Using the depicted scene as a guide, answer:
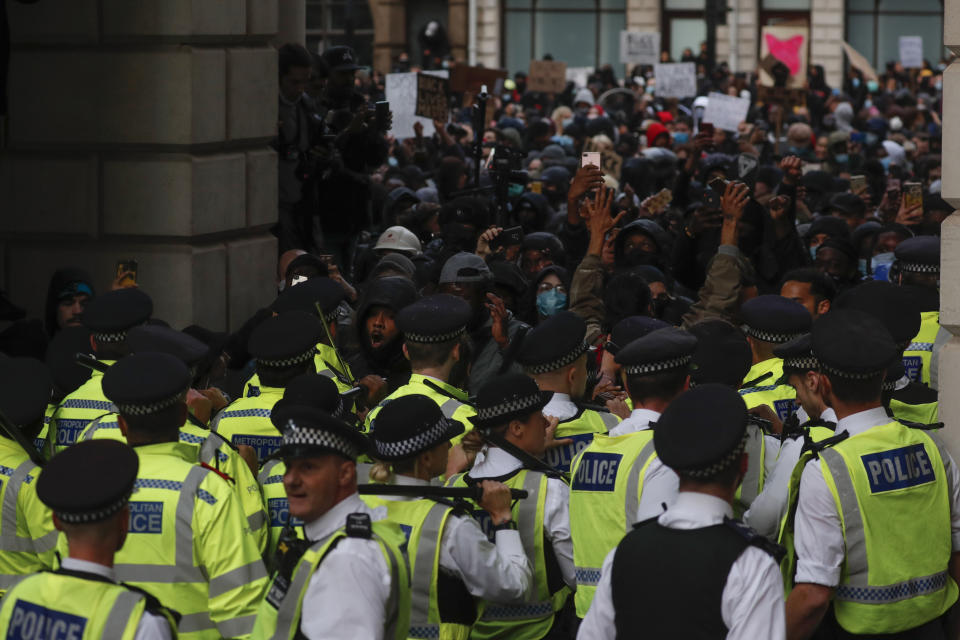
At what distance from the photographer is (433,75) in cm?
1483

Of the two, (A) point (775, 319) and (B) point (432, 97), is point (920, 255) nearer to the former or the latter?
(A) point (775, 319)

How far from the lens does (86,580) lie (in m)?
3.89

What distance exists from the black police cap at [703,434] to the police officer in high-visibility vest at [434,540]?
76cm

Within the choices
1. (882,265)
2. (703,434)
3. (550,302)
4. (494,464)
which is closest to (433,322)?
(494,464)

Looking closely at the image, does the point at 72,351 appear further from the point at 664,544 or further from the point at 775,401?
the point at 664,544

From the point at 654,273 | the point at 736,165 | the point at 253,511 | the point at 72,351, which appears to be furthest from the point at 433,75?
the point at 253,511

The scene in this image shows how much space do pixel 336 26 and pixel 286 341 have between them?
125 feet

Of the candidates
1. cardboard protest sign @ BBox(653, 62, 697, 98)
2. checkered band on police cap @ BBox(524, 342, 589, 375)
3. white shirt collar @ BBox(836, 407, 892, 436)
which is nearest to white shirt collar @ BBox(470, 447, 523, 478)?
checkered band on police cap @ BBox(524, 342, 589, 375)

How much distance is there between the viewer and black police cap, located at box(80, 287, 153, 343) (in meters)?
6.48

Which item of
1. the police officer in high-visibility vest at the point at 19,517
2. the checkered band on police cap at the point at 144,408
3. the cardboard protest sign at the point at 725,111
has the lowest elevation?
the police officer in high-visibility vest at the point at 19,517

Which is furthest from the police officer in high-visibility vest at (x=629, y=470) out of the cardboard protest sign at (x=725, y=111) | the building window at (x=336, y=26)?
the building window at (x=336, y=26)

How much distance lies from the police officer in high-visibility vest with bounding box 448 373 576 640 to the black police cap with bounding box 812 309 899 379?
36.6 inches

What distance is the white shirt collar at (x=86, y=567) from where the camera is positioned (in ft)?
12.9

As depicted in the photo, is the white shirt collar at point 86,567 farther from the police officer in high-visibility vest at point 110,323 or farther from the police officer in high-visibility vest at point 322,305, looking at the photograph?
the police officer in high-visibility vest at point 322,305
